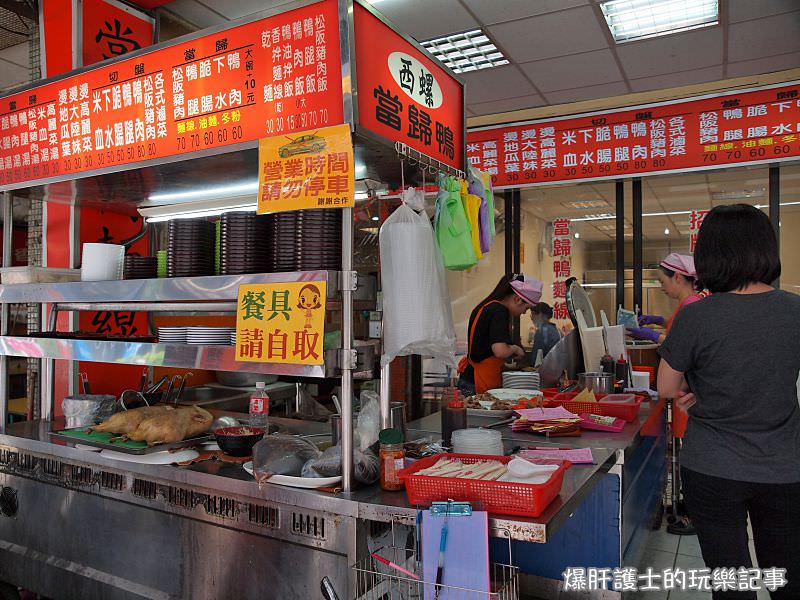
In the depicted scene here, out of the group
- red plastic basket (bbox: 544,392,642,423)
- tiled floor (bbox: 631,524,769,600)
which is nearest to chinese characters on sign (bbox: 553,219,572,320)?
tiled floor (bbox: 631,524,769,600)

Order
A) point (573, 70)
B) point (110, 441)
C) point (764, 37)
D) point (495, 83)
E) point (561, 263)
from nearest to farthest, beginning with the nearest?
1. point (110, 441)
2. point (764, 37)
3. point (573, 70)
4. point (495, 83)
5. point (561, 263)

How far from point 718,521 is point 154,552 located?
6.15 ft

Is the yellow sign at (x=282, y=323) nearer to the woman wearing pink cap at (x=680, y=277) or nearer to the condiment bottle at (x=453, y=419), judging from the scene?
the condiment bottle at (x=453, y=419)

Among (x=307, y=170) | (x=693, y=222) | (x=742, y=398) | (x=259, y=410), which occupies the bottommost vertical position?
(x=259, y=410)

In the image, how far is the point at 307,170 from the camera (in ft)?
6.06

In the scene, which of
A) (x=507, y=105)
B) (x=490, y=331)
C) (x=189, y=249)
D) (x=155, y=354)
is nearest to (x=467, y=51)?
(x=507, y=105)

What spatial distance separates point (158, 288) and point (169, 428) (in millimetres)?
Result: 565

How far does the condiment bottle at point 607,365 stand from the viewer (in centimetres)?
358

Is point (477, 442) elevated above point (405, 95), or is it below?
below

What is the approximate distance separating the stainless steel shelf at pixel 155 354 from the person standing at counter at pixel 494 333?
6.93 feet

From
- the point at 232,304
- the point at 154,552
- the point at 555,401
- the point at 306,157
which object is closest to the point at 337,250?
the point at 306,157

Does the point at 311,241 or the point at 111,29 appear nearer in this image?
the point at 311,241

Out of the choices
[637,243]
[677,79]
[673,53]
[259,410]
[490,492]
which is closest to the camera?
[490,492]

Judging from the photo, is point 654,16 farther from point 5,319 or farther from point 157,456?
point 5,319
